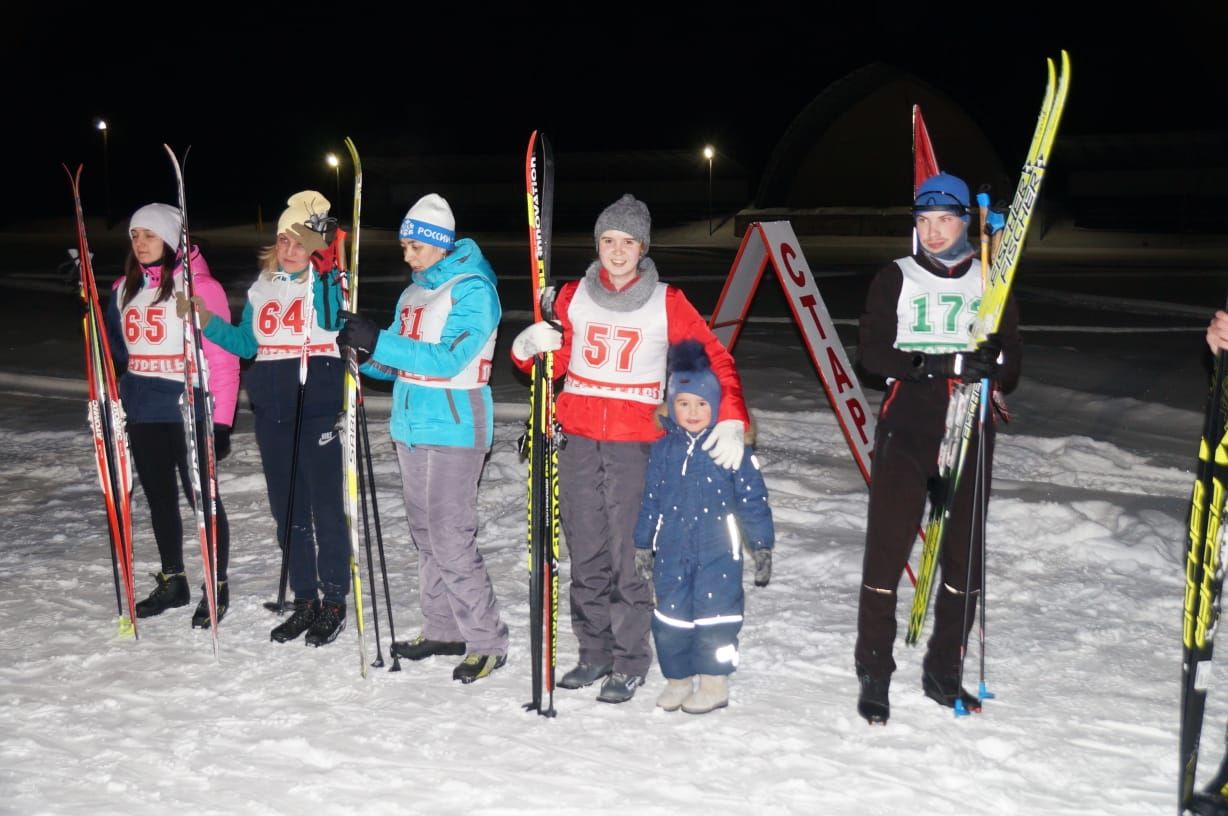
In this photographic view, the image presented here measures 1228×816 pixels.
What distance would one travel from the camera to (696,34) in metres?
44.6

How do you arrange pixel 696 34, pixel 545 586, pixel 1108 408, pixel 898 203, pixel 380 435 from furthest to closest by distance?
pixel 696 34, pixel 898 203, pixel 1108 408, pixel 380 435, pixel 545 586

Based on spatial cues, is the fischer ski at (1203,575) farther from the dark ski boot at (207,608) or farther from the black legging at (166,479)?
the dark ski boot at (207,608)

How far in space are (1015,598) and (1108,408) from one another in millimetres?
4776

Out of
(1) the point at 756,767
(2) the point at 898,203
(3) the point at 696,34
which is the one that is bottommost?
(1) the point at 756,767

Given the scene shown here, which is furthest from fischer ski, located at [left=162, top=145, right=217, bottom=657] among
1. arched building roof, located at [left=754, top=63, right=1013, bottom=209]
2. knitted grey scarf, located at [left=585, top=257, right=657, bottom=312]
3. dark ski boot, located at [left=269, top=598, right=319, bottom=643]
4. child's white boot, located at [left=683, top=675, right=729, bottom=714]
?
arched building roof, located at [left=754, top=63, right=1013, bottom=209]

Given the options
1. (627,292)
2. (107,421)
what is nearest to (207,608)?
(107,421)

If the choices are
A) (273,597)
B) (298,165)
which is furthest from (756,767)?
(298,165)

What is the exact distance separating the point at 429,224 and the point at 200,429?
150 cm

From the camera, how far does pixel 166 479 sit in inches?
199

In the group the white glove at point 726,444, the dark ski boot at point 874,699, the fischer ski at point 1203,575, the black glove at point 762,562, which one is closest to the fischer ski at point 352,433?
the white glove at point 726,444

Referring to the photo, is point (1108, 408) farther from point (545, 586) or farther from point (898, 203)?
point (898, 203)

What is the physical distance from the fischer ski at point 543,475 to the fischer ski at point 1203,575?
2052 mm

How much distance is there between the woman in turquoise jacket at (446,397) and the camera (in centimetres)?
415

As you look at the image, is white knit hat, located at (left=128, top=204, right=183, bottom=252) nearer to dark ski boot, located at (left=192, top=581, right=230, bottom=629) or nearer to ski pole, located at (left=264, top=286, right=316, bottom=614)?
ski pole, located at (left=264, top=286, right=316, bottom=614)
